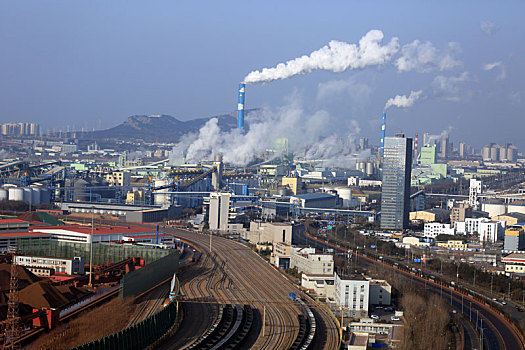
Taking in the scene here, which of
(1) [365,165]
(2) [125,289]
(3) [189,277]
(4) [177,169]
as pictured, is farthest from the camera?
(1) [365,165]

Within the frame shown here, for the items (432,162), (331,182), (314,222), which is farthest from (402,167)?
(432,162)

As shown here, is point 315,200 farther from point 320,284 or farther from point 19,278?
point 19,278

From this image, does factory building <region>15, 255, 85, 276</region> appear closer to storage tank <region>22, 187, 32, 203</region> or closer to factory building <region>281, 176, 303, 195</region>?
storage tank <region>22, 187, 32, 203</region>

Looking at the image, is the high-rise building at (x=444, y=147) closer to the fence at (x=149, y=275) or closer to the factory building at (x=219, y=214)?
the factory building at (x=219, y=214)

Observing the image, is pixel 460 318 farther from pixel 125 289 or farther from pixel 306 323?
pixel 125 289

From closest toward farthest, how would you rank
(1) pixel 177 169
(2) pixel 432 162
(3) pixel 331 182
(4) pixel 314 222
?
1. (4) pixel 314 222
2. (1) pixel 177 169
3. (3) pixel 331 182
4. (2) pixel 432 162

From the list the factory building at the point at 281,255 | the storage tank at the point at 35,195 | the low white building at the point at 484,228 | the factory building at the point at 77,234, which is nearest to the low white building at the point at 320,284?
the factory building at the point at 281,255

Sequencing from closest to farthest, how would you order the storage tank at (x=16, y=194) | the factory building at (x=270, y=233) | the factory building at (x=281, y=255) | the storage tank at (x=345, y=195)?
the factory building at (x=281, y=255)
the factory building at (x=270, y=233)
the storage tank at (x=16, y=194)
the storage tank at (x=345, y=195)

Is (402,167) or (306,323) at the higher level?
(402,167)
